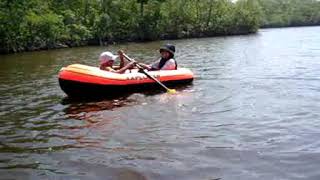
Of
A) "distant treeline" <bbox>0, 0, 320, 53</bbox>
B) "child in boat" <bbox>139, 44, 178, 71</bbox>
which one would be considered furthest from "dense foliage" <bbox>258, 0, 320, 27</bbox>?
"child in boat" <bbox>139, 44, 178, 71</bbox>

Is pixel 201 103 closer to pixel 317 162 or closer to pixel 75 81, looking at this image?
pixel 75 81

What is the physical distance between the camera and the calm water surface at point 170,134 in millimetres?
6879

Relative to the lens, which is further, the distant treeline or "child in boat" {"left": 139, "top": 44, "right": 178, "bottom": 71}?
the distant treeline

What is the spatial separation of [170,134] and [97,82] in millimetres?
4369

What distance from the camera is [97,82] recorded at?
12.6 meters

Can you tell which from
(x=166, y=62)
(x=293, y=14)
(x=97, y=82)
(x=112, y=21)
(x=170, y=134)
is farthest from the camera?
(x=293, y=14)

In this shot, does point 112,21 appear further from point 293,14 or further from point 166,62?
point 293,14

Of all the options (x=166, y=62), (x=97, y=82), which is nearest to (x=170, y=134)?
(x=97, y=82)

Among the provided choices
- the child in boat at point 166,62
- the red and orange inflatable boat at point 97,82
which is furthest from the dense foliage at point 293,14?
the red and orange inflatable boat at point 97,82

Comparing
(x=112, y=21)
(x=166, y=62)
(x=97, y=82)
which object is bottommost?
(x=97, y=82)

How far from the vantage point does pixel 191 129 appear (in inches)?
358

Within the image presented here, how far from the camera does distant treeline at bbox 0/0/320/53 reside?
147 feet

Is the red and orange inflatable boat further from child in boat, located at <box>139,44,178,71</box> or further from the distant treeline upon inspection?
the distant treeline

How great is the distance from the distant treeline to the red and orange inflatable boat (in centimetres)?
3266
